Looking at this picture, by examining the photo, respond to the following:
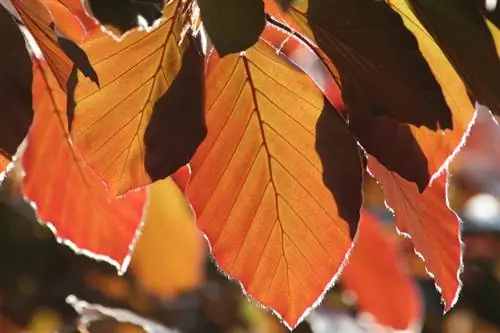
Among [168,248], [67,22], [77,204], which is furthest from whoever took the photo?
[168,248]

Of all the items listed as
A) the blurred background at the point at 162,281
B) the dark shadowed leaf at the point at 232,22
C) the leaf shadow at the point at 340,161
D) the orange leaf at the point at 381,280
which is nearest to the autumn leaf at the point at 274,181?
the leaf shadow at the point at 340,161

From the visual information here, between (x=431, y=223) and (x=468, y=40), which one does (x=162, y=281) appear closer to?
(x=431, y=223)

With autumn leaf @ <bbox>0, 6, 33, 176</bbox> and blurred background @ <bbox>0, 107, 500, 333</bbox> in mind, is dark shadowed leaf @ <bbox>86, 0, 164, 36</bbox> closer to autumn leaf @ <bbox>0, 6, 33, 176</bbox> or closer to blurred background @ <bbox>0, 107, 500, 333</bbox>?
autumn leaf @ <bbox>0, 6, 33, 176</bbox>

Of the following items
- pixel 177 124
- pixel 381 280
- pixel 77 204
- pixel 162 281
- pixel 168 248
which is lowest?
pixel 162 281

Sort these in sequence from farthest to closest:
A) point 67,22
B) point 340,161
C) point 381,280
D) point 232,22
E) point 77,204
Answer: point 381,280 → point 77,204 → point 67,22 → point 340,161 → point 232,22

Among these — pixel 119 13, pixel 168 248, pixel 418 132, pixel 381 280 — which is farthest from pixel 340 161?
pixel 168 248

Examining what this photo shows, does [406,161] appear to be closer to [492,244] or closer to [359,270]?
[359,270]
